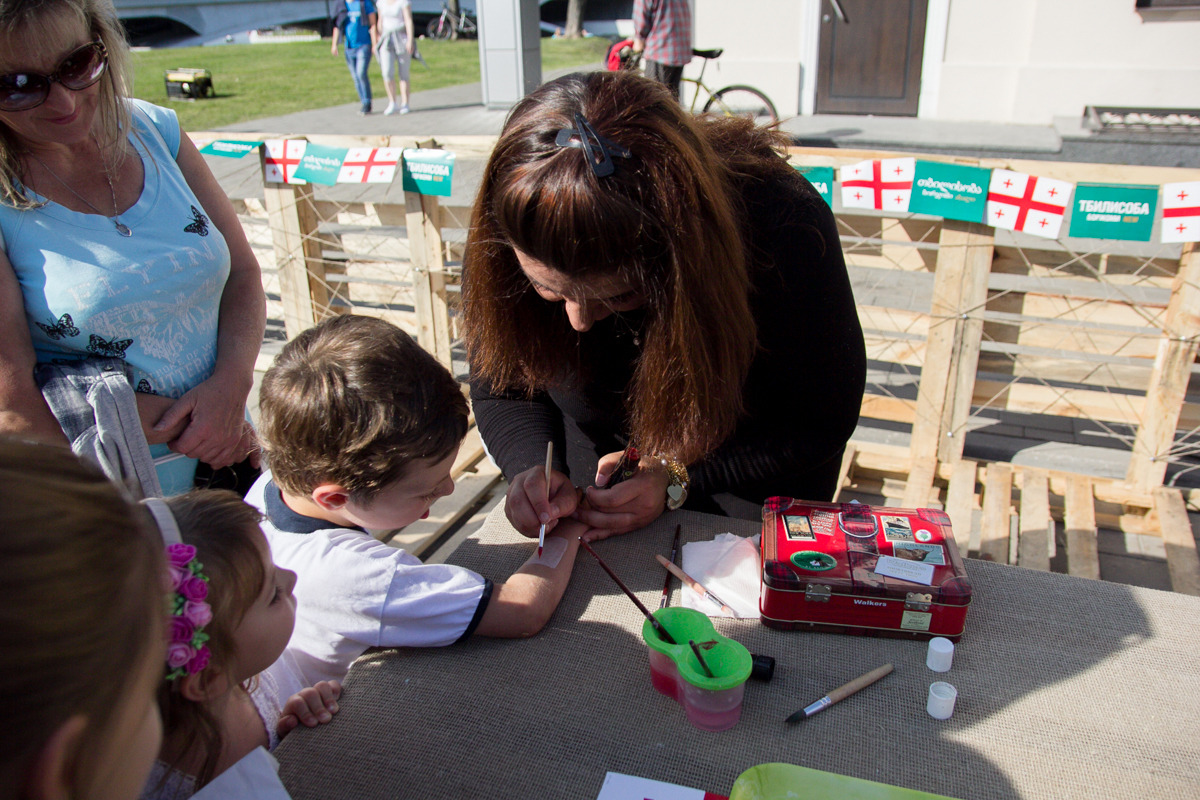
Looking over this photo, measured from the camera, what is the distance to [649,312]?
1.31m

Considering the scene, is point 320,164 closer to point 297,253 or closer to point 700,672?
point 297,253

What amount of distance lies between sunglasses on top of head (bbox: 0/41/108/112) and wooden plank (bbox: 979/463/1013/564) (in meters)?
2.91

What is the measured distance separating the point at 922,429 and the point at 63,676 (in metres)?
3.40

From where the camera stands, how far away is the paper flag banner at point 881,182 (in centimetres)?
301

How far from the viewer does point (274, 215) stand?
4043 mm

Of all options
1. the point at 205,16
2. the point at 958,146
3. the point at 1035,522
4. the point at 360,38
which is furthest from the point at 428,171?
the point at 205,16

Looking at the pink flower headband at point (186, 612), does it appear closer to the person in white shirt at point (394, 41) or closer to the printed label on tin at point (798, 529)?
the printed label on tin at point (798, 529)

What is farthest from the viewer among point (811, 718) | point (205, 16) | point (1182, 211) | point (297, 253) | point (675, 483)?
point (205, 16)

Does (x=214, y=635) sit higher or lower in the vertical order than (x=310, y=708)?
higher

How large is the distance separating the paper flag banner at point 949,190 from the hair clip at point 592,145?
89.0 inches

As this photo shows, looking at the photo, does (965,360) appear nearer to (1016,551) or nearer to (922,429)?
(922,429)

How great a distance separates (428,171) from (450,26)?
22170 millimetres

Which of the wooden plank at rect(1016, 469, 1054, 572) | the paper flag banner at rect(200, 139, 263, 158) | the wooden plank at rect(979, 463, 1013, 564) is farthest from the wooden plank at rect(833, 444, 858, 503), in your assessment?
the paper flag banner at rect(200, 139, 263, 158)

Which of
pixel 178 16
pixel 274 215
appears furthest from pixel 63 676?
pixel 178 16
